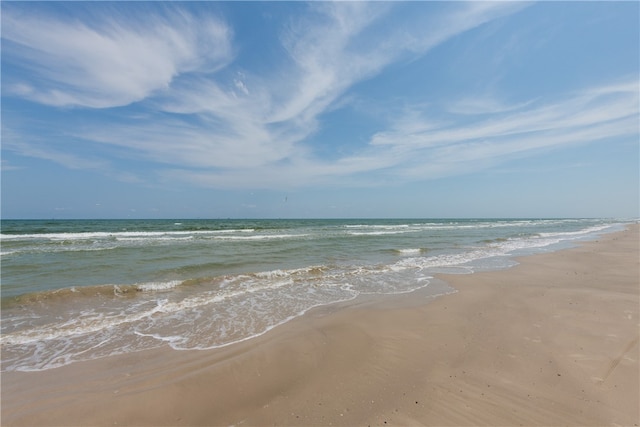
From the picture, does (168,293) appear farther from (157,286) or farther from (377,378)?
(377,378)

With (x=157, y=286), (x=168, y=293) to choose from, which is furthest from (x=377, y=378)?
(x=157, y=286)

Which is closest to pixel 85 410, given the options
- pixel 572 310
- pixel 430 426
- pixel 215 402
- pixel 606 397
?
pixel 215 402

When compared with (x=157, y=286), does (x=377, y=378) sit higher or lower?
lower

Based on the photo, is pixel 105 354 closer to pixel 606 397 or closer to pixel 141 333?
pixel 141 333

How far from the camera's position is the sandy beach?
3131 millimetres

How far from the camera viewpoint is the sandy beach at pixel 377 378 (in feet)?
10.3

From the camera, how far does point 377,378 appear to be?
3811 millimetres

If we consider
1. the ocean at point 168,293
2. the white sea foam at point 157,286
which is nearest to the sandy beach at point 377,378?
the ocean at point 168,293

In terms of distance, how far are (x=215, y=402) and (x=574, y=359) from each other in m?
4.85

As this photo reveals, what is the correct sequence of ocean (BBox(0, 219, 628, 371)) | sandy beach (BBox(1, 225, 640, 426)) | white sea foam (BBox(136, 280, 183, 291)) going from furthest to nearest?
white sea foam (BBox(136, 280, 183, 291))
ocean (BBox(0, 219, 628, 371))
sandy beach (BBox(1, 225, 640, 426))

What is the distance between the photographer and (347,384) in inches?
145

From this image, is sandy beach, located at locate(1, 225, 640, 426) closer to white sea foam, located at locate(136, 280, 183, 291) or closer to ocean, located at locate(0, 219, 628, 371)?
ocean, located at locate(0, 219, 628, 371)

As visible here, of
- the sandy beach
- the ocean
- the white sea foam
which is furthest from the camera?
the white sea foam

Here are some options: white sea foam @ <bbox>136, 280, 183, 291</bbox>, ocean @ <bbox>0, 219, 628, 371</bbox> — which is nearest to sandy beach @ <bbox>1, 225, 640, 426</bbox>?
ocean @ <bbox>0, 219, 628, 371</bbox>
